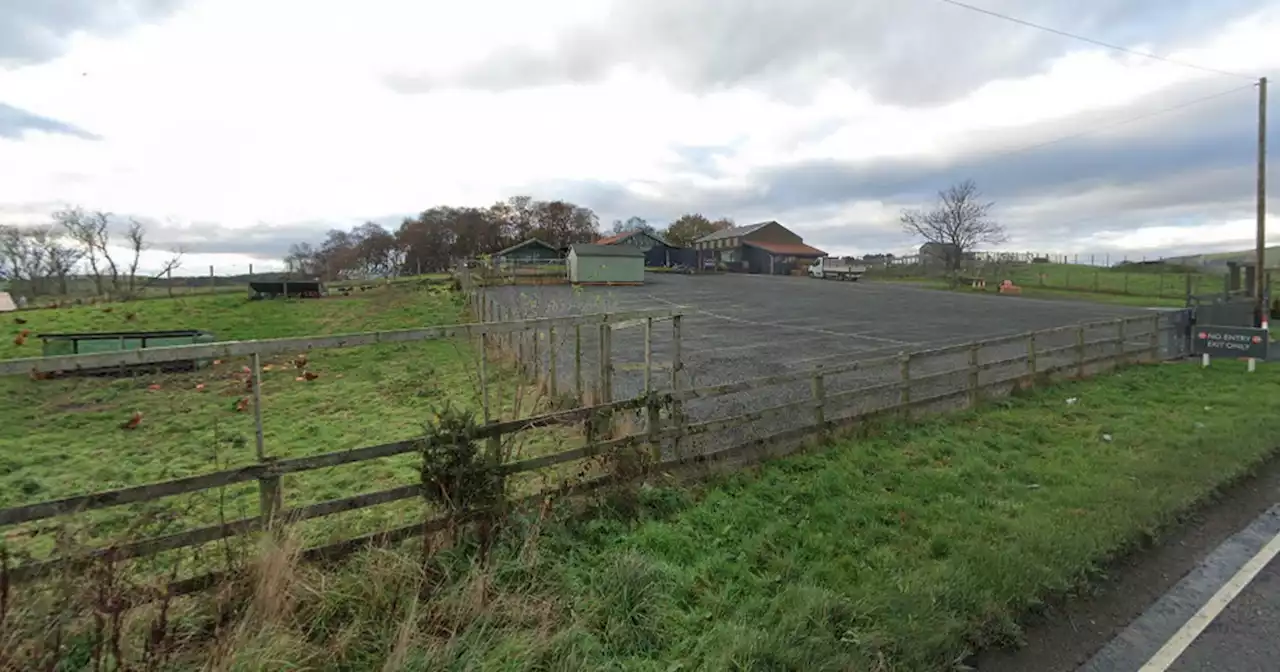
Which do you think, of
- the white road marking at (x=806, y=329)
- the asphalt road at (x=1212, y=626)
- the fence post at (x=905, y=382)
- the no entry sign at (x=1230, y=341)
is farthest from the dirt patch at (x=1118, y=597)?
the white road marking at (x=806, y=329)

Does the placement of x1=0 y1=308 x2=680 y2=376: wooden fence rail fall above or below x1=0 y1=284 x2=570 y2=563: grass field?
above

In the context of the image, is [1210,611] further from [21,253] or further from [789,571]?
[21,253]

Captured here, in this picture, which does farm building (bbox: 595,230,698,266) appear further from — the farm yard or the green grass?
the green grass

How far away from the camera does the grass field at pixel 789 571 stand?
2875mm

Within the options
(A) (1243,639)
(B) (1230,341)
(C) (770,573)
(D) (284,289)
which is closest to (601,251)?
(D) (284,289)

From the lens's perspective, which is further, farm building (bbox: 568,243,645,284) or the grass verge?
farm building (bbox: 568,243,645,284)

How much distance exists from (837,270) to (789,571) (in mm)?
56675

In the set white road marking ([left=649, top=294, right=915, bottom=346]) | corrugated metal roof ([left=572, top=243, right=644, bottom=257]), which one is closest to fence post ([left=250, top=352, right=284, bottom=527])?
white road marking ([left=649, top=294, right=915, bottom=346])

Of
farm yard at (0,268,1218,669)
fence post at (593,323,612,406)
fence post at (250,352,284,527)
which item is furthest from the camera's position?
fence post at (593,323,612,406)

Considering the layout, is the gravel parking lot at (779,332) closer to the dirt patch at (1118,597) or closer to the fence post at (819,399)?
the fence post at (819,399)

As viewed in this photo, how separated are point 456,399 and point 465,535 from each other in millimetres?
5735

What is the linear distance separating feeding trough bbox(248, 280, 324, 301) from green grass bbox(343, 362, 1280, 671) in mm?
28329

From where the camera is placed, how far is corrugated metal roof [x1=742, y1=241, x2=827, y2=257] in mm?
69206

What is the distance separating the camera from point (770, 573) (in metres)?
3.79
